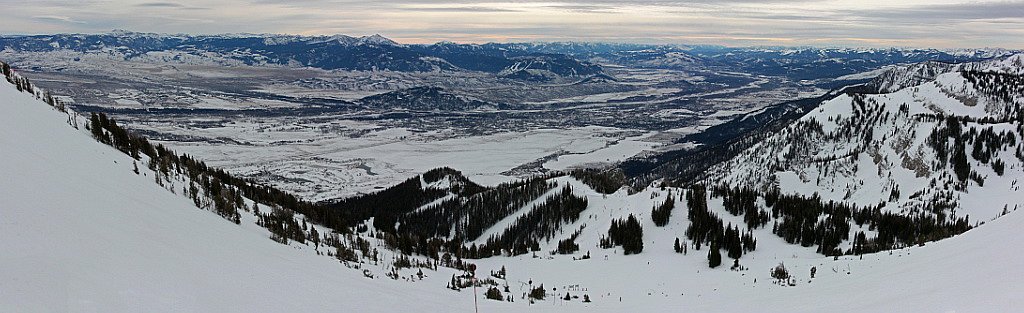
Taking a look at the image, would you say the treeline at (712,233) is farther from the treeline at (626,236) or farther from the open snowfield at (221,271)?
the open snowfield at (221,271)

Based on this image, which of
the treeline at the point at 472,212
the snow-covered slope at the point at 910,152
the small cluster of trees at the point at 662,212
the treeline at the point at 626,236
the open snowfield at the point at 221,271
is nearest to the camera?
the open snowfield at the point at 221,271

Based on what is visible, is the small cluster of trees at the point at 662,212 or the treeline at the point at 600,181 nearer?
the small cluster of trees at the point at 662,212

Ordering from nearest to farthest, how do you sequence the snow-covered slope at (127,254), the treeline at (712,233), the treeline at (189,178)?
the snow-covered slope at (127,254) < the treeline at (189,178) < the treeline at (712,233)

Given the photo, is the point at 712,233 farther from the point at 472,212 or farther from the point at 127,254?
the point at 472,212

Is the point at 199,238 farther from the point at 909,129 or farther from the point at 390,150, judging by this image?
the point at 390,150

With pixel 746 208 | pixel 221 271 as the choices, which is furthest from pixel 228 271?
pixel 746 208

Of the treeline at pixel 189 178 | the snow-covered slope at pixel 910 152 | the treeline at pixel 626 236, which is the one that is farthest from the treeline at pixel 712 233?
the snow-covered slope at pixel 910 152

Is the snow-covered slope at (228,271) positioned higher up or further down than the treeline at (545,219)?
higher up

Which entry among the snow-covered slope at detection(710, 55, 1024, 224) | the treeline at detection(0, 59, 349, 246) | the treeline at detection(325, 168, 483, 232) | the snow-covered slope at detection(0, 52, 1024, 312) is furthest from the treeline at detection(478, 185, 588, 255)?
the snow-covered slope at detection(710, 55, 1024, 224)

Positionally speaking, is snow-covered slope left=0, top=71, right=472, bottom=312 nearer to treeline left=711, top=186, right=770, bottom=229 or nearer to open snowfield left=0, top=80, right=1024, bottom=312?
open snowfield left=0, top=80, right=1024, bottom=312

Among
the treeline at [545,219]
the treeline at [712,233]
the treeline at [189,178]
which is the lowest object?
the treeline at [545,219]
